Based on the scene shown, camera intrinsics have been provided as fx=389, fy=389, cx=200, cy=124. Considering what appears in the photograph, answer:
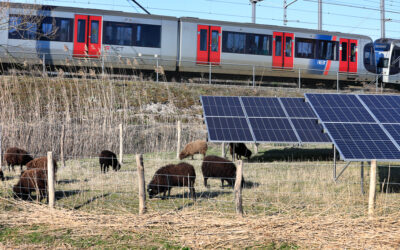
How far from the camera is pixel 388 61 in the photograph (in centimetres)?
2716

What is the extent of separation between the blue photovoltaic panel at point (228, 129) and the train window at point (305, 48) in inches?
536

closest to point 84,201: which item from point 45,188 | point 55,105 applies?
point 45,188

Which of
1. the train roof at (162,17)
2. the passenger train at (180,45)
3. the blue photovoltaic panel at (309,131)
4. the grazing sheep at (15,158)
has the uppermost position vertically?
the train roof at (162,17)

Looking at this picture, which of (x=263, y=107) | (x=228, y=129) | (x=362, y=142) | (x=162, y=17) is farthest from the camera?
(x=162, y=17)

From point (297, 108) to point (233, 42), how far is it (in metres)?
10.4

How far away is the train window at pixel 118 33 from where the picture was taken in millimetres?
21031

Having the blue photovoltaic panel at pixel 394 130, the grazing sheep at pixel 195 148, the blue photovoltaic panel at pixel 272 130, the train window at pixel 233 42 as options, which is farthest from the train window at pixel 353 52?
the blue photovoltaic panel at pixel 394 130

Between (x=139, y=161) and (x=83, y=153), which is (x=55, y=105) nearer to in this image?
(x=83, y=153)

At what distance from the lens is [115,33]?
21.2m

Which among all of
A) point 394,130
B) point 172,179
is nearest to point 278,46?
point 394,130

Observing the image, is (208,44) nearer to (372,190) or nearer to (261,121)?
(261,121)

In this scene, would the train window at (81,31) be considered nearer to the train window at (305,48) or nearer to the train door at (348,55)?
the train window at (305,48)

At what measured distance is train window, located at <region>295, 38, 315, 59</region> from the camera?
79.4 ft

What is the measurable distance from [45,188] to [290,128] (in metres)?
7.34
